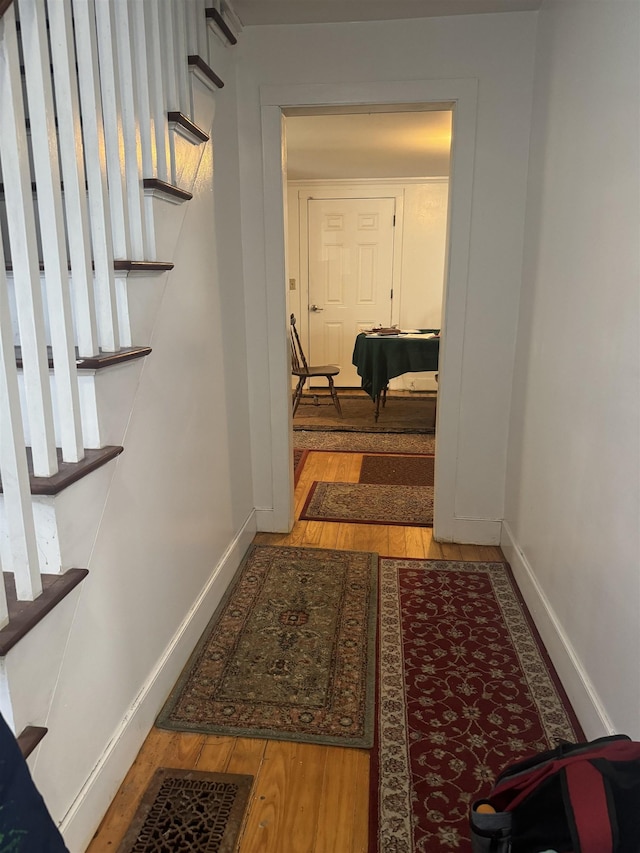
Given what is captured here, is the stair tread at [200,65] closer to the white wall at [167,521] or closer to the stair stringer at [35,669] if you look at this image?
the white wall at [167,521]

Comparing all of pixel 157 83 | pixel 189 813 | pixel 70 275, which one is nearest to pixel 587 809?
pixel 189 813

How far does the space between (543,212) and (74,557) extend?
1.98m

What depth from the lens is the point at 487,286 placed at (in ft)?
8.43

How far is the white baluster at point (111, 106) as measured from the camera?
1.38 meters

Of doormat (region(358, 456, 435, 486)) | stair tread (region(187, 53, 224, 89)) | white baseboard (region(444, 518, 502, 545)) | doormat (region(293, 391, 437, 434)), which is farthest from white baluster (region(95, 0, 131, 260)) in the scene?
doormat (region(293, 391, 437, 434))

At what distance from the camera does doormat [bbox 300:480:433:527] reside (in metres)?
3.17

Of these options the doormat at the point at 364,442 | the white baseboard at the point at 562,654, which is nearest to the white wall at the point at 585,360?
the white baseboard at the point at 562,654

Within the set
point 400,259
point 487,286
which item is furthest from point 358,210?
point 487,286

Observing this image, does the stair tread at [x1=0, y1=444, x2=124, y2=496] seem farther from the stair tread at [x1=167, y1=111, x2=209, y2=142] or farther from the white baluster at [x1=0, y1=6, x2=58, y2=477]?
the stair tread at [x1=167, y1=111, x2=209, y2=142]

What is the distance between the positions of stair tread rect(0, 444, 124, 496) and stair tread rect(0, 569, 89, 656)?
0.60 feet

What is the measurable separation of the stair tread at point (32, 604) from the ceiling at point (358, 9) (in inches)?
85.8

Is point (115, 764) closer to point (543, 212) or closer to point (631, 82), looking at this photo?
point (631, 82)

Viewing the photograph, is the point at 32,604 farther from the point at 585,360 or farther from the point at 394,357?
the point at 394,357

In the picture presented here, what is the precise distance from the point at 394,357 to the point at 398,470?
54.6 inches
